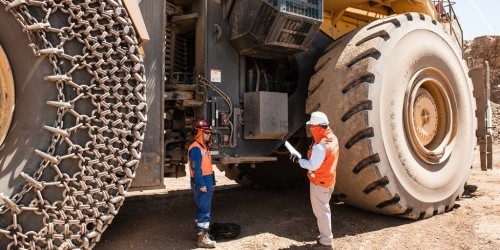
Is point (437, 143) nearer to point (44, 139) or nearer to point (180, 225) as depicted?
point (180, 225)

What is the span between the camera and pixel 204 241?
3.67m

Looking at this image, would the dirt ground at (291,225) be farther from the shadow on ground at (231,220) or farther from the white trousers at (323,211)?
the white trousers at (323,211)

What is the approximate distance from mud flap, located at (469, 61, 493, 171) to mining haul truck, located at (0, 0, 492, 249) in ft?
1.67

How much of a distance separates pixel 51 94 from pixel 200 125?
1.36 metres

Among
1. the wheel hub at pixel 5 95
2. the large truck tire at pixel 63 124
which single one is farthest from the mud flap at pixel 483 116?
the wheel hub at pixel 5 95

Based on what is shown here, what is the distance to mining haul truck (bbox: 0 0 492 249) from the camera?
2557mm

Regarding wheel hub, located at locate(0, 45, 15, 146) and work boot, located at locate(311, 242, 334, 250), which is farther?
work boot, located at locate(311, 242, 334, 250)

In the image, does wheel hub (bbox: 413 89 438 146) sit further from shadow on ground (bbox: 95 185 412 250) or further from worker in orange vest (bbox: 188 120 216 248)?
worker in orange vest (bbox: 188 120 216 248)

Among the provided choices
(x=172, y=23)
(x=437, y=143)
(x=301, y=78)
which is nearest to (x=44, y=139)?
(x=172, y=23)

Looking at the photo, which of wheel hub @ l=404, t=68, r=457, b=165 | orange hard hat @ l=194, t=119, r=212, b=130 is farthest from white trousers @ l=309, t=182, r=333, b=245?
wheel hub @ l=404, t=68, r=457, b=165

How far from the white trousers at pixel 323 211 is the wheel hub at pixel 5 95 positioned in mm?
2331

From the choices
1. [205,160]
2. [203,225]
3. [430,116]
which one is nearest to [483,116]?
[430,116]

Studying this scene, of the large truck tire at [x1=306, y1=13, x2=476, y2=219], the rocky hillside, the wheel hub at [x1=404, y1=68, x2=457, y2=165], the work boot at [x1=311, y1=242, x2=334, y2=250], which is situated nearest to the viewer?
the work boot at [x1=311, y1=242, x2=334, y2=250]

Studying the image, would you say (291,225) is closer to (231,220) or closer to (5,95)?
(231,220)
